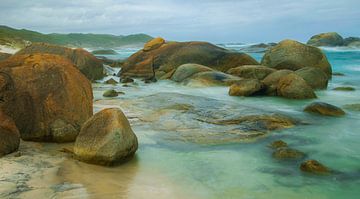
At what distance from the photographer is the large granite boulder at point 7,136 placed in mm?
5387

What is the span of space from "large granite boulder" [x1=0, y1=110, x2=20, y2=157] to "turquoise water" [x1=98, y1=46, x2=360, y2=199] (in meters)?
1.74

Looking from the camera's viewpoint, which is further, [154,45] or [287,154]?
[154,45]

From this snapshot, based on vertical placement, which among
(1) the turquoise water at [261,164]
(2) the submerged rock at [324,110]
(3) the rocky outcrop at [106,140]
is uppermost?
(3) the rocky outcrop at [106,140]

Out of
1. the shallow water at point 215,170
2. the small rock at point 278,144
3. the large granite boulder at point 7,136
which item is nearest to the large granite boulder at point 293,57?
the shallow water at point 215,170

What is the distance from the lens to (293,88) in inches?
468

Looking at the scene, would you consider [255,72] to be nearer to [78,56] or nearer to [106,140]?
[78,56]

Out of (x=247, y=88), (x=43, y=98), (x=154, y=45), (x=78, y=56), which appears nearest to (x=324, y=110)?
(x=247, y=88)

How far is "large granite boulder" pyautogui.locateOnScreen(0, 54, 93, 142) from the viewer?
636cm

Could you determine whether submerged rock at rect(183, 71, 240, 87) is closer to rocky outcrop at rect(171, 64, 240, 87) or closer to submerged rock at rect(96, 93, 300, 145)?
rocky outcrop at rect(171, 64, 240, 87)

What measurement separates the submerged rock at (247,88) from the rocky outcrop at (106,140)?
7113mm

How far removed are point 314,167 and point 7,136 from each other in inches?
164

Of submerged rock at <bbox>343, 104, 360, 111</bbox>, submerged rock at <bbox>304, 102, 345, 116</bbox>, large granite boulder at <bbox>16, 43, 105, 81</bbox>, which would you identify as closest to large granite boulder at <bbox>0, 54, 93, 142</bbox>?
Answer: submerged rock at <bbox>304, 102, 345, 116</bbox>

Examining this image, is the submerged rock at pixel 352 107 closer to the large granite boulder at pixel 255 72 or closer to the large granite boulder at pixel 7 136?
the large granite boulder at pixel 255 72

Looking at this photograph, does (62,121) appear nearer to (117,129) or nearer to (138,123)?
(117,129)
